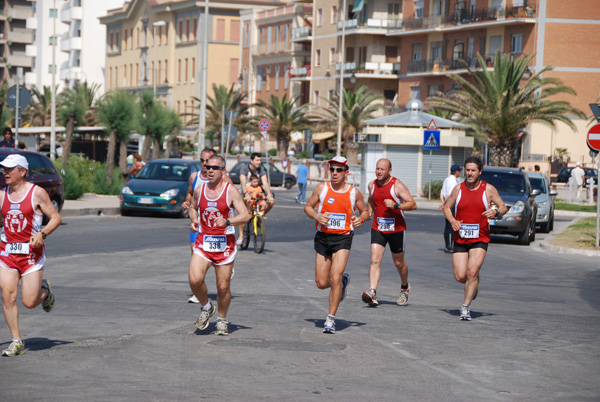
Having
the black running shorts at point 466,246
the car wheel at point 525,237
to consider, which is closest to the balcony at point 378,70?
the car wheel at point 525,237

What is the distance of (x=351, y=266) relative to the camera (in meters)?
19.0

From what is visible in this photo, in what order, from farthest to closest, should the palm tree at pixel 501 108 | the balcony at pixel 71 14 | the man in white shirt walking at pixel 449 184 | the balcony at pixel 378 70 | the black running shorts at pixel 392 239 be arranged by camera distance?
the balcony at pixel 71 14 < the balcony at pixel 378 70 < the palm tree at pixel 501 108 < the man in white shirt walking at pixel 449 184 < the black running shorts at pixel 392 239

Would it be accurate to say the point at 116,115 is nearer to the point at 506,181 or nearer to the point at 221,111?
the point at 506,181

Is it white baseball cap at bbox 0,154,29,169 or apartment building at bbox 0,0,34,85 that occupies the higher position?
apartment building at bbox 0,0,34,85

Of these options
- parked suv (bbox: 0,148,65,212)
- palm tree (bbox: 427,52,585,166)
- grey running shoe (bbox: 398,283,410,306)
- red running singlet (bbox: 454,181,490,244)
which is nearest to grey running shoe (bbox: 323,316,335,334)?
red running singlet (bbox: 454,181,490,244)

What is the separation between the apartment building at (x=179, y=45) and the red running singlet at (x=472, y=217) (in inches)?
3451

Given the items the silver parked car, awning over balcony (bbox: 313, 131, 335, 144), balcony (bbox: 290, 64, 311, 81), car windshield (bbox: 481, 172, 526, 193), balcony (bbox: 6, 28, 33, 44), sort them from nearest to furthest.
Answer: car windshield (bbox: 481, 172, 526, 193)
the silver parked car
awning over balcony (bbox: 313, 131, 335, 144)
balcony (bbox: 290, 64, 311, 81)
balcony (bbox: 6, 28, 33, 44)

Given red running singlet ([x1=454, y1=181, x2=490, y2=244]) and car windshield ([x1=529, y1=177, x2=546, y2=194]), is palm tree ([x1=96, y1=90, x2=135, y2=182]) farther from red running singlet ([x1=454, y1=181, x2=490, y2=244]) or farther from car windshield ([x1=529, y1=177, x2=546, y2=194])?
red running singlet ([x1=454, y1=181, x2=490, y2=244])

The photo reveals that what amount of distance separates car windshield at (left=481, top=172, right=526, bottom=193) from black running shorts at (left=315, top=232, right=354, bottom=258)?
51.0 feet

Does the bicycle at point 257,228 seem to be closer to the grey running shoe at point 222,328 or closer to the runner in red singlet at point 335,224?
the runner in red singlet at point 335,224

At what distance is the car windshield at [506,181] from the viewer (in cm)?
2639

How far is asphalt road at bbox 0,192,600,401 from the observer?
26.8 ft

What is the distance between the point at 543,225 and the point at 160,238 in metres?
12.1

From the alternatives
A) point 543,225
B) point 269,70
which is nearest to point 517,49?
point 269,70
